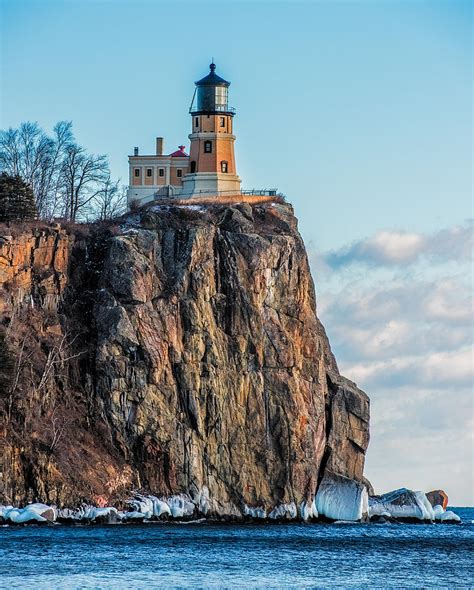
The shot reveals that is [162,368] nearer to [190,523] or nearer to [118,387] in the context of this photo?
[118,387]

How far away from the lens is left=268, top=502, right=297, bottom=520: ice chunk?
10638cm

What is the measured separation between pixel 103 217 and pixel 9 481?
41025 mm

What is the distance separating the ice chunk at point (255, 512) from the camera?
4143 inches

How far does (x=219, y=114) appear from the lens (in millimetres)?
125312

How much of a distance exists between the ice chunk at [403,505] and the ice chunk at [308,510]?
7.56m

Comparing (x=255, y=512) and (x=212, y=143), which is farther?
(x=212, y=143)

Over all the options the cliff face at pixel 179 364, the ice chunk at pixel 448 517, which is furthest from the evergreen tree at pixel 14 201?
the ice chunk at pixel 448 517

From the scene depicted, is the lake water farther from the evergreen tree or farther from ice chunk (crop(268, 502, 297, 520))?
the evergreen tree

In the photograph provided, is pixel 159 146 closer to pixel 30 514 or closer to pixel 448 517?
pixel 448 517

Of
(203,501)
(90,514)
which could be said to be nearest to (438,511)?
(203,501)

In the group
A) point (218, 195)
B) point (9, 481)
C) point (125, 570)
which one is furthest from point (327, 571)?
point (218, 195)

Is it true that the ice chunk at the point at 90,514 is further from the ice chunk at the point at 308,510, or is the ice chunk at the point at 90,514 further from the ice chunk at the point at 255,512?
the ice chunk at the point at 308,510

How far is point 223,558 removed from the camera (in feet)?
246

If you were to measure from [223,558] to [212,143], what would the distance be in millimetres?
56998
